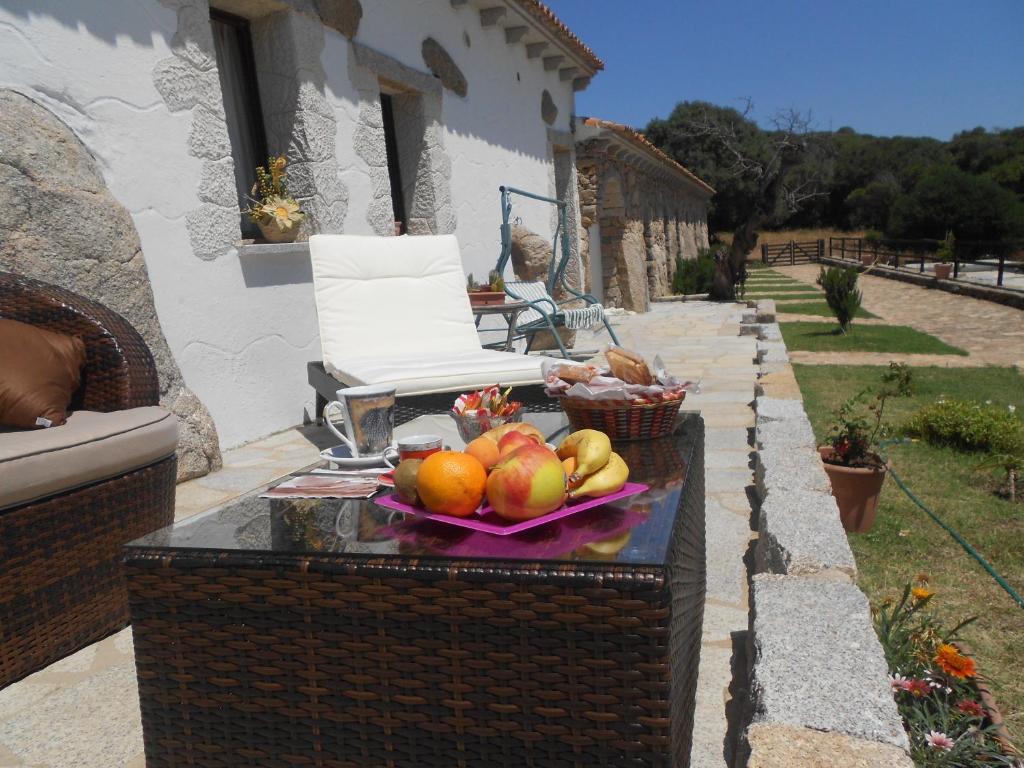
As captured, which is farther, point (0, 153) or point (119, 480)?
point (0, 153)

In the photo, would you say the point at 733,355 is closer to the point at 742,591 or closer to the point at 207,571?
the point at 742,591

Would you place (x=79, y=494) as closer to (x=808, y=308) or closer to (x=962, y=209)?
(x=808, y=308)

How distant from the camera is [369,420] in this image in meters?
1.72

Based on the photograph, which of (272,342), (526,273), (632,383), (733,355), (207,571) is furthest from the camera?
(526,273)

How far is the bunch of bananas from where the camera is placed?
1.20 m

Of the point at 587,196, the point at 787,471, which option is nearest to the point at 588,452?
the point at 787,471

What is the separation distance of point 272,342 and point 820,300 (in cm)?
1203

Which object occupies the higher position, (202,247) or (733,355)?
(202,247)

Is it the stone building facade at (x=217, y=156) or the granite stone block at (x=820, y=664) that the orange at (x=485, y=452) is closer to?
the granite stone block at (x=820, y=664)

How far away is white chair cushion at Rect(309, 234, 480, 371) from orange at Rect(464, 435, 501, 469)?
2.22 metres

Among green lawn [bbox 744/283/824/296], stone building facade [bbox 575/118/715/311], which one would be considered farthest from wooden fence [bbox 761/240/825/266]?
stone building facade [bbox 575/118/715/311]

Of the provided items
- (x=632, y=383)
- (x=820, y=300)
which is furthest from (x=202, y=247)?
(x=820, y=300)

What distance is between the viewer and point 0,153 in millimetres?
2584

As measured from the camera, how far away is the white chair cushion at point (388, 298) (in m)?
3.67
